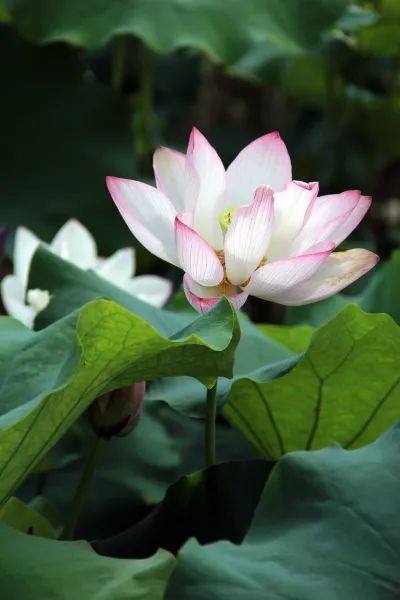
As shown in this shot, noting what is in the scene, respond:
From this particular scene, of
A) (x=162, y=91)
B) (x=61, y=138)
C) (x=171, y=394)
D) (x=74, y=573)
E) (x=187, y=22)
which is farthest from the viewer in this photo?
(x=162, y=91)

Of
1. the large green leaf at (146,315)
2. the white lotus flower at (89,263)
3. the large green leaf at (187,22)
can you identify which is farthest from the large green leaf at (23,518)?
the large green leaf at (187,22)

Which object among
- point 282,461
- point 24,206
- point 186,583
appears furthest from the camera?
point 24,206

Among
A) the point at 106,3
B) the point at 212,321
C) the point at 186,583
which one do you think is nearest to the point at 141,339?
the point at 212,321

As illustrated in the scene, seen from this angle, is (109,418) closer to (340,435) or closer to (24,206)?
(340,435)

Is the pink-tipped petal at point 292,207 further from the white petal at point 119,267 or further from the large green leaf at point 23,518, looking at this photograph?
the white petal at point 119,267

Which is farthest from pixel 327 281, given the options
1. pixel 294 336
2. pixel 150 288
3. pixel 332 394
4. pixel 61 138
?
pixel 61 138

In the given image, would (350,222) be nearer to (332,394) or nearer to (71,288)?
(332,394)
